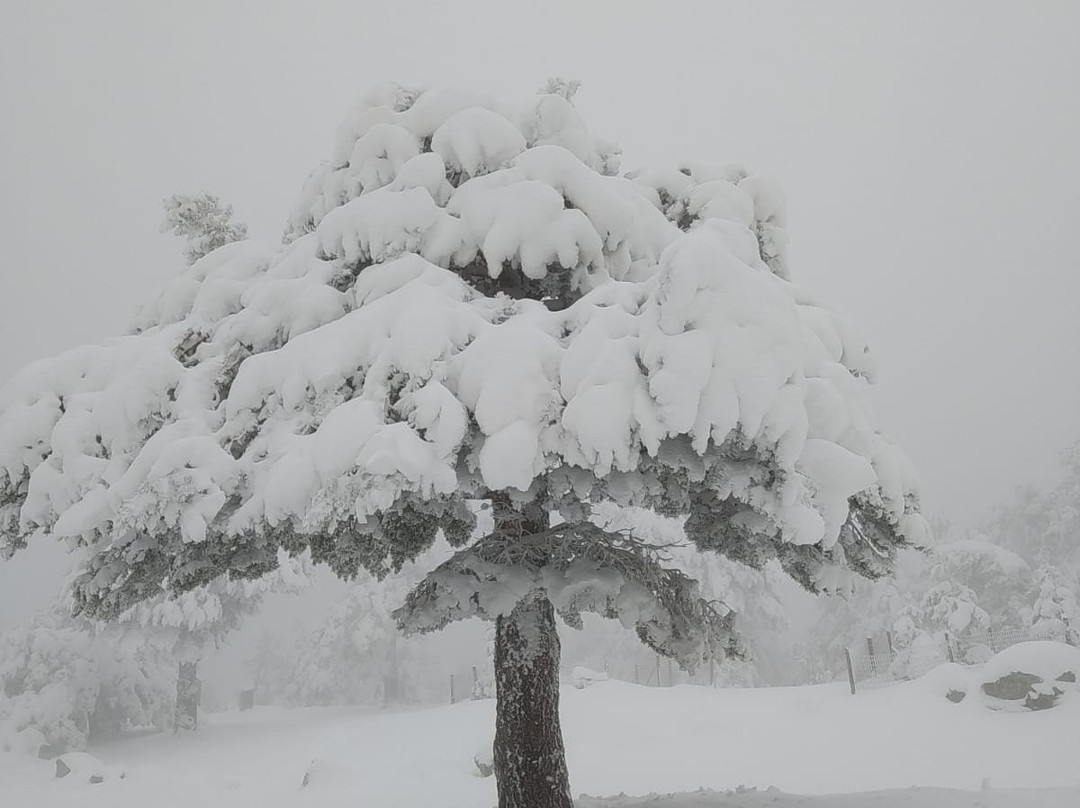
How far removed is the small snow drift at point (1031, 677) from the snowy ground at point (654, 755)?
391 mm

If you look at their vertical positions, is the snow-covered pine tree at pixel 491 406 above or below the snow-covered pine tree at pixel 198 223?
below

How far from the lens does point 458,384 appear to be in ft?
15.7

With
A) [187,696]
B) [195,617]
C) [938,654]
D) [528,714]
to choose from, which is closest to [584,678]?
[938,654]

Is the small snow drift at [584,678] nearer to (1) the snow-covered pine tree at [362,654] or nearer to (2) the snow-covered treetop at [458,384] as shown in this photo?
(1) the snow-covered pine tree at [362,654]

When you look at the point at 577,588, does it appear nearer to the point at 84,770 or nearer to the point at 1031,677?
the point at 1031,677

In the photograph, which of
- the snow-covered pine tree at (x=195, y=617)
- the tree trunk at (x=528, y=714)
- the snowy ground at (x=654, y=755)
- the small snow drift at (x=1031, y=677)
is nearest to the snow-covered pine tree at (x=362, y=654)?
the snow-covered pine tree at (x=195, y=617)

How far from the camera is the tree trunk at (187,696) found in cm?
2748

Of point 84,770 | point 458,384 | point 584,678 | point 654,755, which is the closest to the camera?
point 458,384

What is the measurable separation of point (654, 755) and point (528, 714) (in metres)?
12.1

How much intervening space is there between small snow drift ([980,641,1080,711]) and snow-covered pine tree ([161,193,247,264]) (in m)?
18.6

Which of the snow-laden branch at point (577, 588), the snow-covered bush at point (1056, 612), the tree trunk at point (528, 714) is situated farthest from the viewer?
the snow-covered bush at point (1056, 612)

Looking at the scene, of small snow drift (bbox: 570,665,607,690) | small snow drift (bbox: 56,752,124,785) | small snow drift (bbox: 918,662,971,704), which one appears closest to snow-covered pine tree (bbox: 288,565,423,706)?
small snow drift (bbox: 570,665,607,690)

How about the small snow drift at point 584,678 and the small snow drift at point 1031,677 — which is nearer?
the small snow drift at point 1031,677

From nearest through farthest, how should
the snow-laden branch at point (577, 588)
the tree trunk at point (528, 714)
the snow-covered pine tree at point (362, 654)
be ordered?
the snow-laden branch at point (577, 588)
the tree trunk at point (528, 714)
the snow-covered pine tree at point (362, 654)
